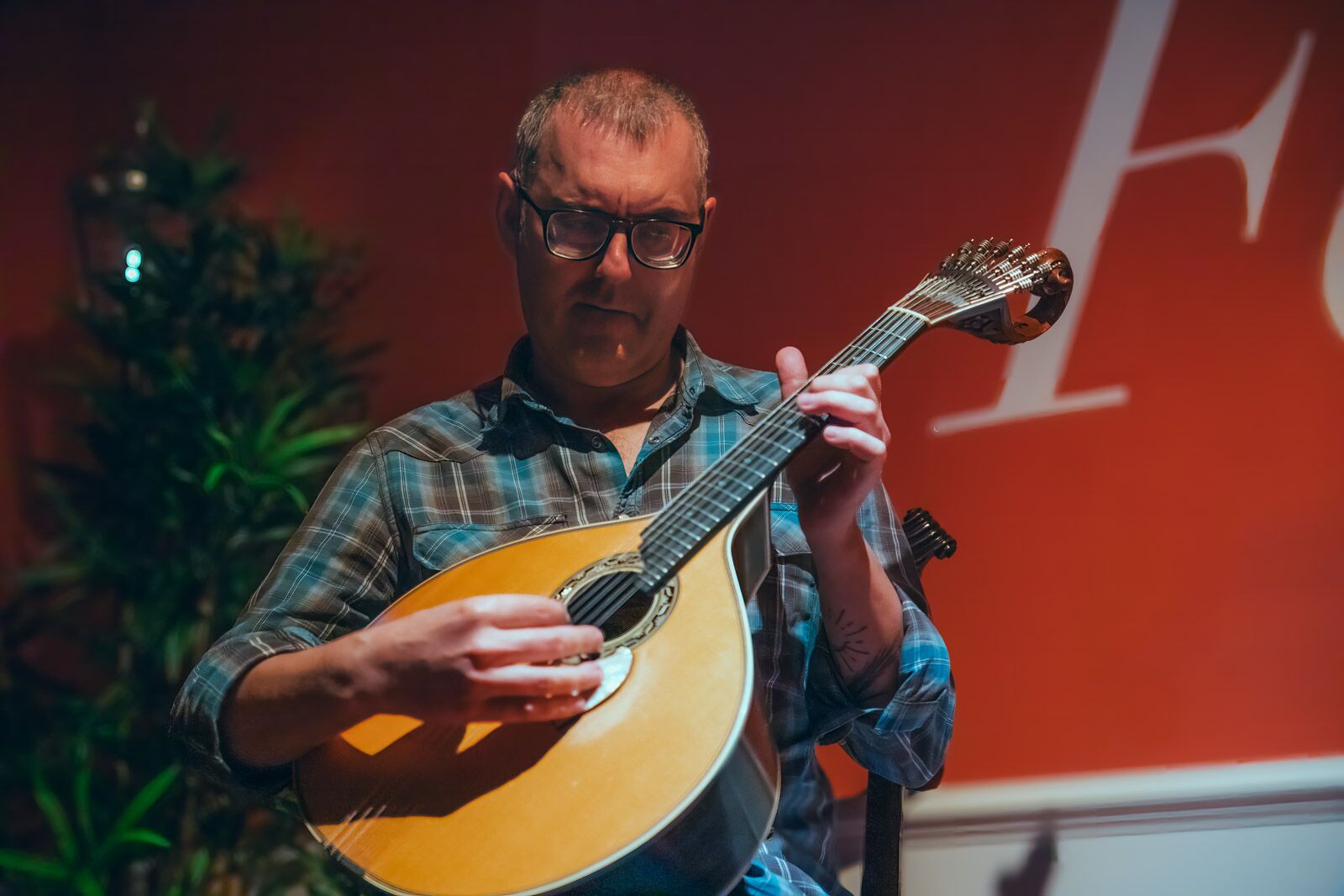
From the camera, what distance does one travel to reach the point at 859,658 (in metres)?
1.15

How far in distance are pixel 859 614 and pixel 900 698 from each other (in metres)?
0.12

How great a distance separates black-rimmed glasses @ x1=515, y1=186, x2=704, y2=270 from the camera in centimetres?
118

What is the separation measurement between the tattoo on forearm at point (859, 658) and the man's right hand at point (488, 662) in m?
0.32

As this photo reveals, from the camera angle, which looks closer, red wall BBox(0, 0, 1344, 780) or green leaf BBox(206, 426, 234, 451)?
red wall BBox(0, 0, 1344, 780)

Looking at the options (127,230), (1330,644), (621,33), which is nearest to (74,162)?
(127,230)

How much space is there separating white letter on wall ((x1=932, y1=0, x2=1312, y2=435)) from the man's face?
1.95 feet

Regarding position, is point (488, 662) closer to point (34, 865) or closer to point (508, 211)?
point (508, 211)

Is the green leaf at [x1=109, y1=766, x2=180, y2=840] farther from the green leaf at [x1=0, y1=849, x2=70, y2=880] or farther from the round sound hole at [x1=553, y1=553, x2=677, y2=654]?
the round sound hole at [x1=553, y1=553, x2=677, y2=654]

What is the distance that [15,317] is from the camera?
2424 mm

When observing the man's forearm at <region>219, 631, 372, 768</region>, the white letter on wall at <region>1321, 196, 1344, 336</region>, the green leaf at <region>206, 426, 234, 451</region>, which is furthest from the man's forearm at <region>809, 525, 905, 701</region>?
the green leaf at <region>206, 426, 234, 451</region>

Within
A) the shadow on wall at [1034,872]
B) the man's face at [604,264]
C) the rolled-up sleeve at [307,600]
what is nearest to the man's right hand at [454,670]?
the rolled-up sleeve at [307,600]

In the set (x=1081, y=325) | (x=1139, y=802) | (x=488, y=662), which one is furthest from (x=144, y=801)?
(x=1081, y=325)

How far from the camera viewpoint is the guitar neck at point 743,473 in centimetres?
101

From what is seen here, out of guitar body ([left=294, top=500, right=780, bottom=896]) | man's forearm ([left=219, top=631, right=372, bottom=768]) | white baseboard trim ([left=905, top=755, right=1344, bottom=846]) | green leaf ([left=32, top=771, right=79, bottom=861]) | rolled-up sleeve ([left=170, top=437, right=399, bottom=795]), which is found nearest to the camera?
guitar body ([left=294, top=500, right=780, bottom=896])
